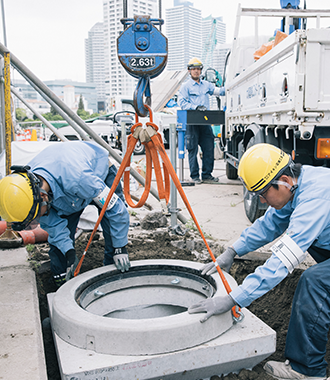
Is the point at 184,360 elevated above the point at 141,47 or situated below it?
below

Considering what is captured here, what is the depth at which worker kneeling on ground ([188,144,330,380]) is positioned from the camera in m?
2.03

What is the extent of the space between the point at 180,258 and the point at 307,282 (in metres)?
1.86

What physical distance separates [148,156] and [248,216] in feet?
9.27

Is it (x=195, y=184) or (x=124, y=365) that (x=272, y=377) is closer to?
(x=124, y=365)

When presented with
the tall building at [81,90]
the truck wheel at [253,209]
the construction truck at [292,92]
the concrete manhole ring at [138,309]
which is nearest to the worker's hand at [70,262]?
the concrete manhole ring at [138,309]

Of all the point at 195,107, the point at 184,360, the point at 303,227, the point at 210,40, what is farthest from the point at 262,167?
the point at 210,40

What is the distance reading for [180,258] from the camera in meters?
3.92

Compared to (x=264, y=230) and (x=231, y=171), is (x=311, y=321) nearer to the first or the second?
(x=264, y=230)

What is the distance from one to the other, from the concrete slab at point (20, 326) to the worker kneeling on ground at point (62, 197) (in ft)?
1.19

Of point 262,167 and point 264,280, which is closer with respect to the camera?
point 264,280

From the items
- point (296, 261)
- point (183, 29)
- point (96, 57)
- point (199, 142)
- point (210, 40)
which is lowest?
point (296, 261)

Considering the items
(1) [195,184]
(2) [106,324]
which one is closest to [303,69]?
(2) [106,324]

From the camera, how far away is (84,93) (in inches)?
5281

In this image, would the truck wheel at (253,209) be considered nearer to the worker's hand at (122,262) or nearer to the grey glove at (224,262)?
the grey glove at (224,262)
